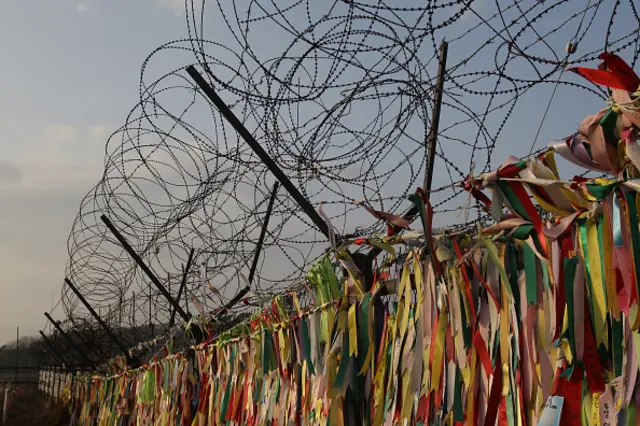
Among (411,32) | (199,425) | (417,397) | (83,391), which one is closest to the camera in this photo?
(417,397)

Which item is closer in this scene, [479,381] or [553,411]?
[553,411]

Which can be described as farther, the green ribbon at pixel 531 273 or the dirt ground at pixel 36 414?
the dirt ground at pixel 36 414

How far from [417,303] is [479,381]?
0.38 m

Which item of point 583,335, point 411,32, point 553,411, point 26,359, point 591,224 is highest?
point 26,359

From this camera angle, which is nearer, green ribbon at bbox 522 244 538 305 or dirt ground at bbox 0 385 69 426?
green ribbon at bbox 522 244 538 305

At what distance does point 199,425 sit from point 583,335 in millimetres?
4516

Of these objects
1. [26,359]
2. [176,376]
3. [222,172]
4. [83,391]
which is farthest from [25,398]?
[26,359]

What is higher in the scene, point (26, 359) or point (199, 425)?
point (26, 359)

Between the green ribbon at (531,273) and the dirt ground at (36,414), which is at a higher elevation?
the dirt ground at (36,414)

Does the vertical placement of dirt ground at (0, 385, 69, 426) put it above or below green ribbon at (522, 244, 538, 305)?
above

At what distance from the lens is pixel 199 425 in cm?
568

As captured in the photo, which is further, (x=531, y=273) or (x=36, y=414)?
(x=36, y=414)

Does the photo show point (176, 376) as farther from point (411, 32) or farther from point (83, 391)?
point (83, 391)

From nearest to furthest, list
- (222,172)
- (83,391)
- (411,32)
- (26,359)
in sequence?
(411,32) < (222,172) < (83,391) < (26,359)
